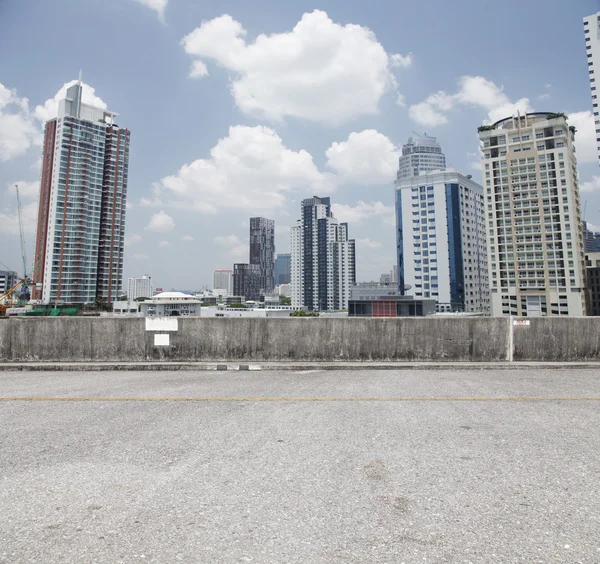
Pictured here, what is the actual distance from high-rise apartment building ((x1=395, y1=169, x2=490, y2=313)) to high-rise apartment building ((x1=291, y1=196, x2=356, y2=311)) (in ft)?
187

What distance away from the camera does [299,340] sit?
11.4m

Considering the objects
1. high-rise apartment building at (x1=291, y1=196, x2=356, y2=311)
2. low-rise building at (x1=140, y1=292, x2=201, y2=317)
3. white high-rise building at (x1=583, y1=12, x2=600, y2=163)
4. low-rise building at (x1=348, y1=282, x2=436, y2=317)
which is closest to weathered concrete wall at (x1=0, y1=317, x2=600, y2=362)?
low-rise building at (x1=348, y1=282, x2=436, y2=317)

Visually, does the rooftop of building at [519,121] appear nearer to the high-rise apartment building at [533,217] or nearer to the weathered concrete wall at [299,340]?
the high-rise apartment building at [533,217]

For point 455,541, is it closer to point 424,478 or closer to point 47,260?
point 424,478

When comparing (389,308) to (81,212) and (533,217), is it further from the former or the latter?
(81,212)

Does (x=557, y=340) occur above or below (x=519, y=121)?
below

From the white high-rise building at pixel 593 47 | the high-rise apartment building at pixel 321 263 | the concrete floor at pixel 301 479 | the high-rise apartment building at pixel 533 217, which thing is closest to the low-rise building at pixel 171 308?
the high-rise apartment building at pixel 533 217

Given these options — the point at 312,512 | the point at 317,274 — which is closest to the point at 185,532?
the point at 312,512

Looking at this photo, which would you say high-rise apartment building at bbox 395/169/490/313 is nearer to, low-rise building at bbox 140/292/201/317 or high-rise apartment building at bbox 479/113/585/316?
high-rise apartment building at bbox 479/113/585/316

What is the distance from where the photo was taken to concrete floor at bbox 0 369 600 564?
2846 mm

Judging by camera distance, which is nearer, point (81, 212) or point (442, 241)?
point (81, 212)

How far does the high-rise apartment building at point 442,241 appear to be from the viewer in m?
120

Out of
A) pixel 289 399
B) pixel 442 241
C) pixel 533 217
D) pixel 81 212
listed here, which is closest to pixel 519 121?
pixel 533 217

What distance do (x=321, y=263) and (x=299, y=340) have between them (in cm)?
17870
